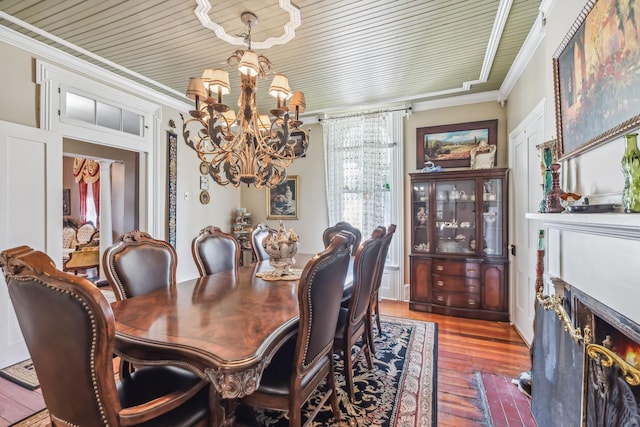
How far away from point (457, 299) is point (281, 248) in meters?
2.54

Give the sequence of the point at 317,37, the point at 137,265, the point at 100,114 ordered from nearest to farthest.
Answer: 1. the point at 137,265
2. the point at 317,37
3. the point at 100,114

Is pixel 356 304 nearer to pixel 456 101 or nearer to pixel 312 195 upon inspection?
pixel 312 195

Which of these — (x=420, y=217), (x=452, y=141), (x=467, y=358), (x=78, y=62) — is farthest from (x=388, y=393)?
(x=78, y=62)

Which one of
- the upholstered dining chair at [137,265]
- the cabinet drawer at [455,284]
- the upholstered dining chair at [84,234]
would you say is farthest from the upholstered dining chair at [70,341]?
the upholstered dining chair at [84,234]

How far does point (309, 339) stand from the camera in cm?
136

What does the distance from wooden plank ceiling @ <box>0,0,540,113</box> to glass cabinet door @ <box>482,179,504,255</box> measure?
1.20m

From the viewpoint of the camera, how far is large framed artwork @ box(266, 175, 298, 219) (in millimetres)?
4949

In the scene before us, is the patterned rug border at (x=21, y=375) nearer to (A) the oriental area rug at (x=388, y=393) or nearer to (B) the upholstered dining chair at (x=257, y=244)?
(A) the oriental area rug at (x=388, y=393)

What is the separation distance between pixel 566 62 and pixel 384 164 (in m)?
2.70

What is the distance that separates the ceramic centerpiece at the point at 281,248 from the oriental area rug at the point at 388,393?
0.91m

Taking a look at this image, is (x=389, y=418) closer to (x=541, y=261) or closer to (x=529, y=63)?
(x=541, y=261)

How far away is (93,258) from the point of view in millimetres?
5410

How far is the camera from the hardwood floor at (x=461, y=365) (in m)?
1.92

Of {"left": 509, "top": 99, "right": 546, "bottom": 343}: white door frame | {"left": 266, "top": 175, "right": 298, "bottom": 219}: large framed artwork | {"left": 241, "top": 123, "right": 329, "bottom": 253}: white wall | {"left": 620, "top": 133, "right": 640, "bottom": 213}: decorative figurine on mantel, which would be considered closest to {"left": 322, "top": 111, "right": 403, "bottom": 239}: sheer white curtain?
{"left": 241, "top": 123, "right": 329, "bottom": 253}: white wall
